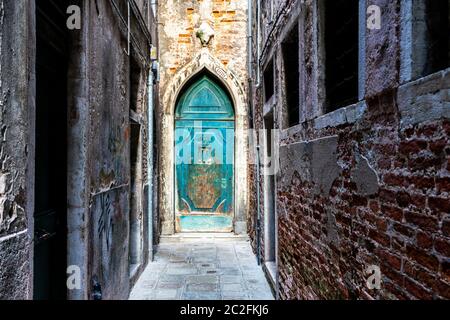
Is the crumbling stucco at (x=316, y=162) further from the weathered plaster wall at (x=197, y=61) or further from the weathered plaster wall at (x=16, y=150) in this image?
the weathered plaster wall at (x=197, y=61)

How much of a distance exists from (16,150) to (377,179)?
1673 mm

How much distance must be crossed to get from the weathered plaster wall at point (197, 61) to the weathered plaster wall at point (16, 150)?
6213 millimetres

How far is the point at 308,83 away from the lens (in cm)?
316

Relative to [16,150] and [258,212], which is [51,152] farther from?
[258,212]

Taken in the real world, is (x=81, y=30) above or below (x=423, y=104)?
above

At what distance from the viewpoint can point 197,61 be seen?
26.5ft

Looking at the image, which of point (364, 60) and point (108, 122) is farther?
point (108, 122)

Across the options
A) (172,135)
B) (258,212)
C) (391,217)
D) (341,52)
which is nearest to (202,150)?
(172,135)

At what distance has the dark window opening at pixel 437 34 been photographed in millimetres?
1554

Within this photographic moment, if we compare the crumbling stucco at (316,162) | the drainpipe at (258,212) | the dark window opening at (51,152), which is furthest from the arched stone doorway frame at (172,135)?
the dark window opening at (51,152)

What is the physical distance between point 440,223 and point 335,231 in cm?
113

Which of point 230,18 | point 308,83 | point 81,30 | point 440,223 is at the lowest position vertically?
point 440,223
